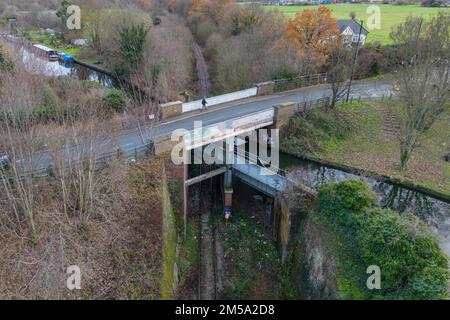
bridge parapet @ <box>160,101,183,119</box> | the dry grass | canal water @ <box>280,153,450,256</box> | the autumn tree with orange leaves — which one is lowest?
canal water @ <box>280,153,450,256</box>

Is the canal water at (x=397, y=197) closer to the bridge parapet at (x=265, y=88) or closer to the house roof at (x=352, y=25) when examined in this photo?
the bridge parapet at (x=265, y=88)

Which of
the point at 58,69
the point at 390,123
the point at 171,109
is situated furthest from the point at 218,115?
the point at 58,69

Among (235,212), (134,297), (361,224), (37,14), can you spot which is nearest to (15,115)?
(134,297)

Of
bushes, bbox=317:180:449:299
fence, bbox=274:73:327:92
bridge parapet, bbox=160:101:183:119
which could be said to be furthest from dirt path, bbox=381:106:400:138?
bridge parapet, bbox=160:101:183:119

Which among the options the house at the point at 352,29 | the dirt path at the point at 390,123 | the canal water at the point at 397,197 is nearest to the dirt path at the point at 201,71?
the canal water at the point at 397,197

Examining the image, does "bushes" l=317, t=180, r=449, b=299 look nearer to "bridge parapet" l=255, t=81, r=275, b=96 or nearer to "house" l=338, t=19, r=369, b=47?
"bridge parapet" l=255, t=81, r=275, b=96
